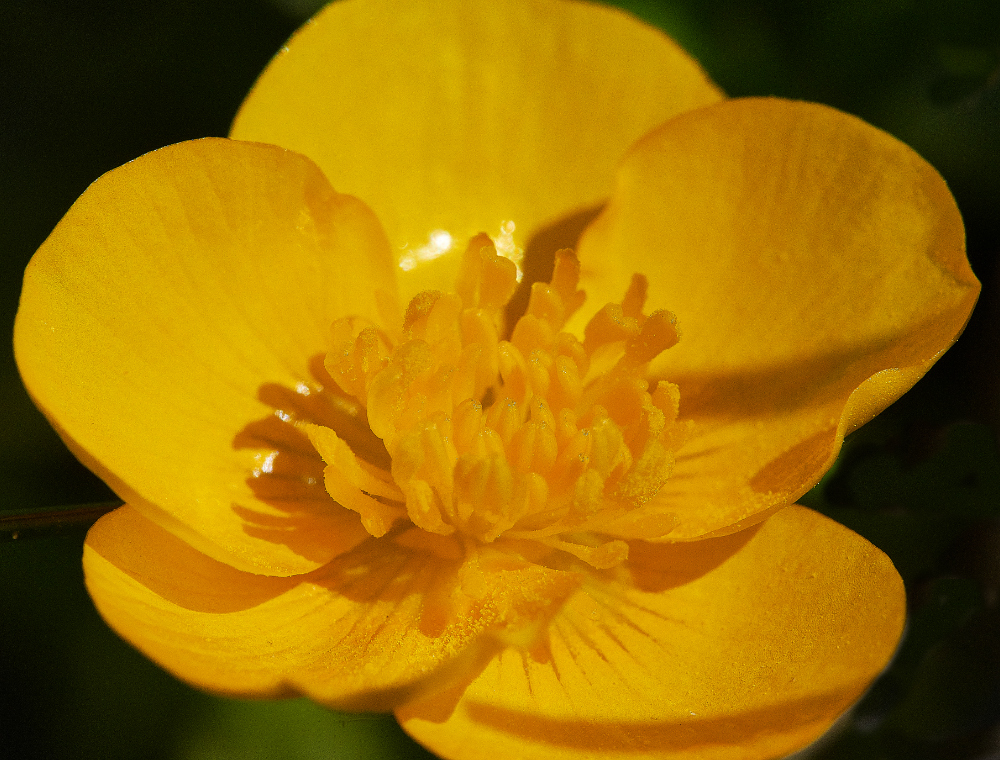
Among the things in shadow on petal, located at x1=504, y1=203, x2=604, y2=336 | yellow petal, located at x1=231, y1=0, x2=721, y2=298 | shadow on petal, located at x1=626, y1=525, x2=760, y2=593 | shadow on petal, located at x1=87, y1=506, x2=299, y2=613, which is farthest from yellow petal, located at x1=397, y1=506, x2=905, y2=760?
yellow petal, located at x1=231, y1=0, x2=721, y2=298

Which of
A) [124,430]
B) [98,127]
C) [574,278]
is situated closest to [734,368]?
[574,278]

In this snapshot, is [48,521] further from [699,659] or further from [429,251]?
[699,659]

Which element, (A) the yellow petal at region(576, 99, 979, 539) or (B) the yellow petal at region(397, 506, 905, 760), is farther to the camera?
(A) the yellow petal at region(576, 99, 979, 539)

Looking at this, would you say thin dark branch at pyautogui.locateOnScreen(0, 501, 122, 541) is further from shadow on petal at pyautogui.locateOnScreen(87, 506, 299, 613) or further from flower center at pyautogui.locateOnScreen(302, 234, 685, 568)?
flower center at pyautogui.locateOnScreen(302, 234, 685, 568)

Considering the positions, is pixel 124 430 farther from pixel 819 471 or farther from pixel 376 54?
pixel 819 471

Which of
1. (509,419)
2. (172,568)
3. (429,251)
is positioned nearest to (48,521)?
(172,568)

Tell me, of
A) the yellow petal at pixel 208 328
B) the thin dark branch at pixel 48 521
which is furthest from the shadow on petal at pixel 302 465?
the thin dark branch at pixel 48 521

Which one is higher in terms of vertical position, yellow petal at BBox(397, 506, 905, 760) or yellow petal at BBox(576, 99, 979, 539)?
yellow petal at BBox(576, 99, 979, 539)

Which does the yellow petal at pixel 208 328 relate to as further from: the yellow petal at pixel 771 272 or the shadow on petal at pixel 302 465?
the yellow petal at pixel 771 272
